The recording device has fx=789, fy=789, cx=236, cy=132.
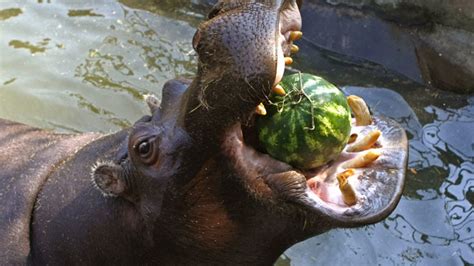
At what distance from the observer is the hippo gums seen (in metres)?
2.99

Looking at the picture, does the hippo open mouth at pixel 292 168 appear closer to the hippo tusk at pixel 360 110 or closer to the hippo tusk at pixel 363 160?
the hippo tusk at pixel 363 160

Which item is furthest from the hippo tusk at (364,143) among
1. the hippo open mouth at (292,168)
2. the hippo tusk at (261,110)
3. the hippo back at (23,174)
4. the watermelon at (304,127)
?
the hippo back at (23,174)

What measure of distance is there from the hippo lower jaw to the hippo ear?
668 mm

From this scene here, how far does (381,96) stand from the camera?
693 centimetres

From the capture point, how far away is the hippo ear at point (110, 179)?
362 cm

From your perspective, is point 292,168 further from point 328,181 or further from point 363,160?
point 363,160

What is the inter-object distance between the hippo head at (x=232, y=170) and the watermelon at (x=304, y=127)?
5 cm

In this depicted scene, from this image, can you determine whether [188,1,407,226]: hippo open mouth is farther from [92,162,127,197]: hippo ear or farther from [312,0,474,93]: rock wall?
[312,0,474,93]: rock wall

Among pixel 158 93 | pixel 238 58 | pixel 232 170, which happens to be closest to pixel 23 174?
pixel 232 170

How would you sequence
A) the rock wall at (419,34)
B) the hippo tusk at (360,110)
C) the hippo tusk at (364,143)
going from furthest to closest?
the rock wall at (419,34) < the hippo tusk at (360,110) < the hippo tusk at (364,143)

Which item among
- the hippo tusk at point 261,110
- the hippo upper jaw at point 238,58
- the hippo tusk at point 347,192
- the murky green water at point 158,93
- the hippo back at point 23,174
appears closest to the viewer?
the hippo upper jaw at point 238,58

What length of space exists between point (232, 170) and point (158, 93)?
12.9 feet

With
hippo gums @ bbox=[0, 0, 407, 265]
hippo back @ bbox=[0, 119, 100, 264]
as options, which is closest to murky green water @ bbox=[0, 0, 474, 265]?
hippo back @ bbox=[0, 119, 100, 264]

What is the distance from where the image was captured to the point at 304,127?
10.7 feet
